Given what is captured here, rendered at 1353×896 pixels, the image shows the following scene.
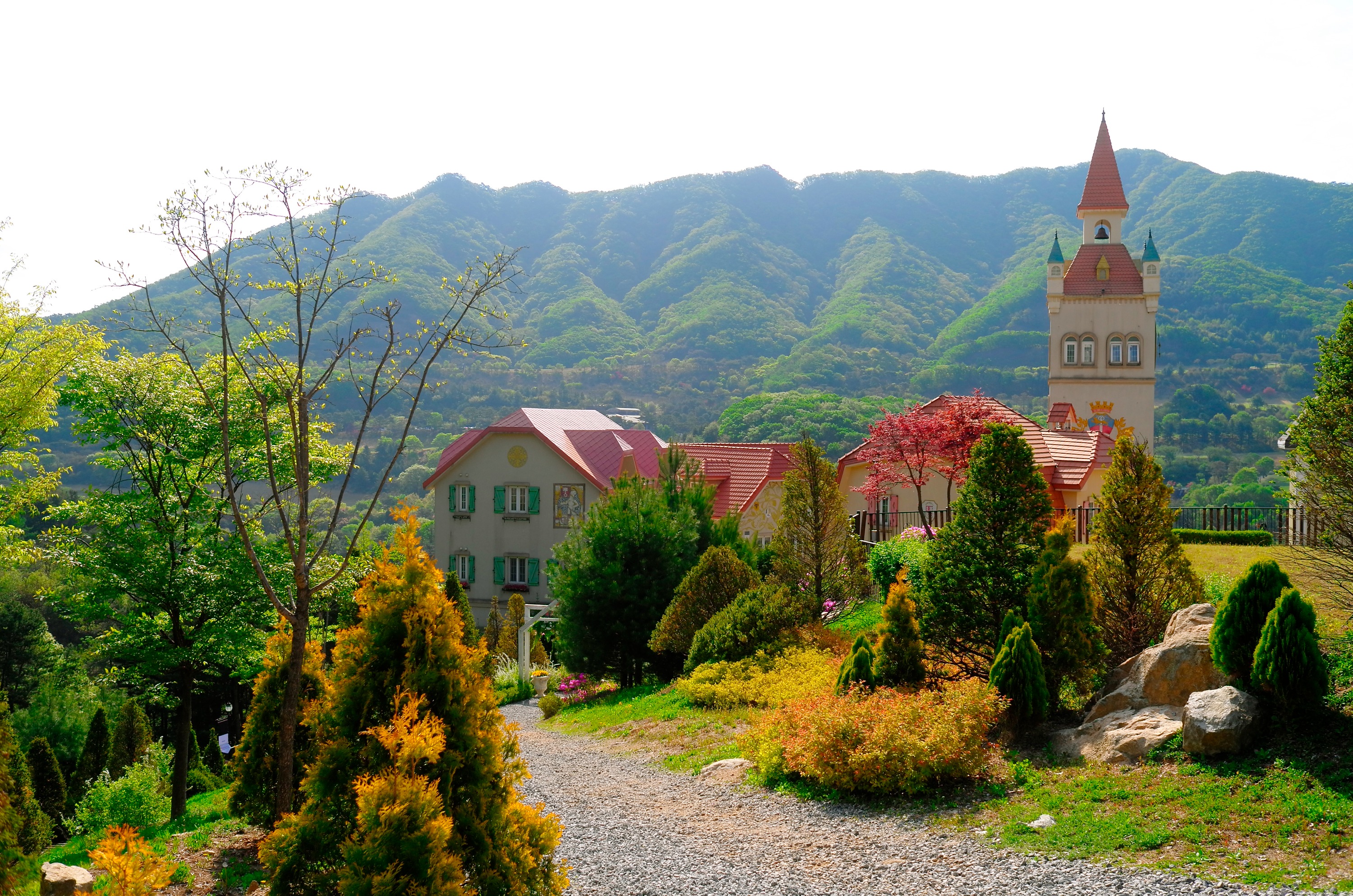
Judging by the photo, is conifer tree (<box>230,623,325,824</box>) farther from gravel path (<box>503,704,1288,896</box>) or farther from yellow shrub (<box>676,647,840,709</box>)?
yellow shrub (<box>676,647,840,709</box>)

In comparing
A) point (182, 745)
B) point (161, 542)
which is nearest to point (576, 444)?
point (161, 542)

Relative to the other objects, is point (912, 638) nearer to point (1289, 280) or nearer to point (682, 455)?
point (682, 455)

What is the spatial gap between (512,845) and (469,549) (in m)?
34.8

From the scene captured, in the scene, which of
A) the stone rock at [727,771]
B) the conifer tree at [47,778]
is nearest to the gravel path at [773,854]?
the stone rock at [727,771]

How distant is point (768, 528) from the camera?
36594mm

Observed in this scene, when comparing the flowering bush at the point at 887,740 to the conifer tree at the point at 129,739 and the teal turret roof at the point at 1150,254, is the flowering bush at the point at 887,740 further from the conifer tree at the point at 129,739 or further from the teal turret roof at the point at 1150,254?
the teal turret roof at the point at 1150,254

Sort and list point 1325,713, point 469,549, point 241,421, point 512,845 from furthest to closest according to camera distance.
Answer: point 469,549 < point 241,421 < point 1325,713 < point 512,845

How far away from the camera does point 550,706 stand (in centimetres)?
1944

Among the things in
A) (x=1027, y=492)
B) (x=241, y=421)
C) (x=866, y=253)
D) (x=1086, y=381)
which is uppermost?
(x=866, y=253)

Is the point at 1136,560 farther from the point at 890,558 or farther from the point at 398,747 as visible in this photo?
the point at 398,747

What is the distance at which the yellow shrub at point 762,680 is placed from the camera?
13855mm

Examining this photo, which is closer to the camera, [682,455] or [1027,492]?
[1027,492]

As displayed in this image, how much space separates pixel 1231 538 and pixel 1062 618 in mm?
13619

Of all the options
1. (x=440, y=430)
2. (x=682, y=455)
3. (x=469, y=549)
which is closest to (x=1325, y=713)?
(x=682, y=455)
